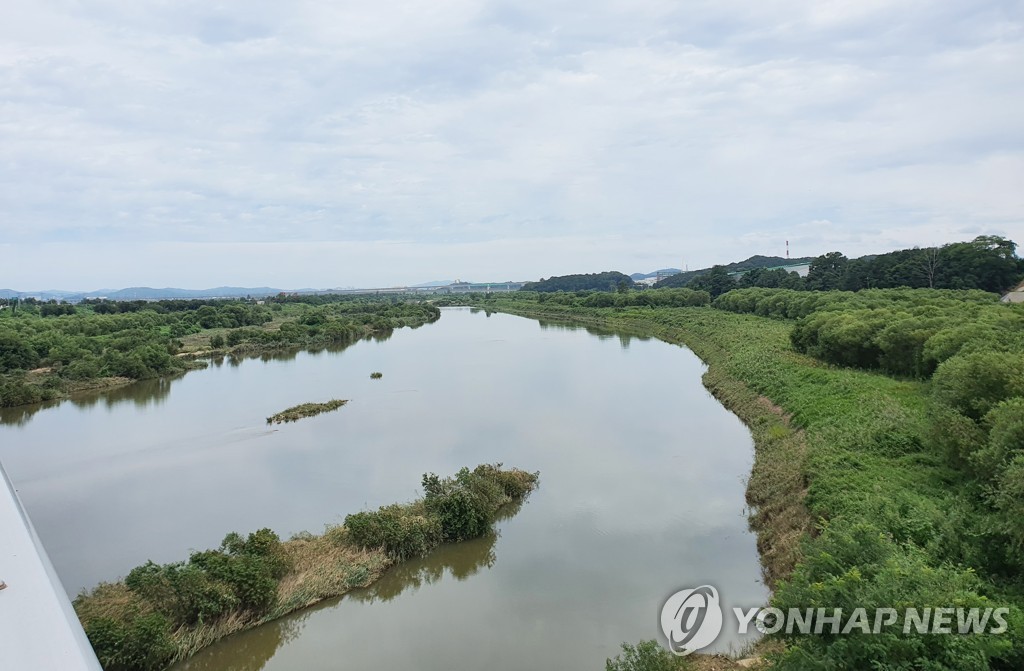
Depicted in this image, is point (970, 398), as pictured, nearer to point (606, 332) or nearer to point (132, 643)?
point (132, 643)

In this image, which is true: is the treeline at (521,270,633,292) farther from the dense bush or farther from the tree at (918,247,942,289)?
the dense bush

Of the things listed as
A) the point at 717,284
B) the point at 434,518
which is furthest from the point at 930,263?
the point at 434,518

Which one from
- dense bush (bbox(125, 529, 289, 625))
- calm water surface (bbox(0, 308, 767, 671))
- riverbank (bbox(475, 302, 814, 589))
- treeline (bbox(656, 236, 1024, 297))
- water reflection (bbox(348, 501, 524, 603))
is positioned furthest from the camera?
treeline (bbox(656, 236, 1024, 297))

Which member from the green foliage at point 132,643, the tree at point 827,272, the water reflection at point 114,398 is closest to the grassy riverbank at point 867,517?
the green foliage at point 132,643

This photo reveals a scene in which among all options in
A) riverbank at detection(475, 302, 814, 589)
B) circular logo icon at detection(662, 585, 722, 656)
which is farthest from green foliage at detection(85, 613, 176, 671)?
riverbank at detection(475, 302, 814, 589)

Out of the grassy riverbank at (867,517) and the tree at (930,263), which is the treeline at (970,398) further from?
the tree at (930,263)
